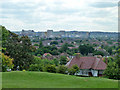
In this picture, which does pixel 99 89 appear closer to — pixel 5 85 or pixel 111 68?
pixel 5 85

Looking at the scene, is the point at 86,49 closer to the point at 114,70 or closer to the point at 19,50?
the point at 19,50

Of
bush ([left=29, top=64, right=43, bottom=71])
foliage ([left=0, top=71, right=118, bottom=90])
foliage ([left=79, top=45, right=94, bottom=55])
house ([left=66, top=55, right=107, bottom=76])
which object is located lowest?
foliage ([left=79, top=45, right=94, bottom=55])

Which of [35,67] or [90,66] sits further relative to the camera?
[90,66]

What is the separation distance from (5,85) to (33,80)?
2.60 m

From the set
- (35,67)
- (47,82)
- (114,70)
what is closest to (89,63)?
(35,67)

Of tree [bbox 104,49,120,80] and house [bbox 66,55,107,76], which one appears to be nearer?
tree [bbox 104,49,120,80]

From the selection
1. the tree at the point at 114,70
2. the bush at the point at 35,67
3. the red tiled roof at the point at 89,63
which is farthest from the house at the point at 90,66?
the tree at the point at 114,70

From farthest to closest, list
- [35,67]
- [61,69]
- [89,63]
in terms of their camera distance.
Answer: [89,63] → [35,67] → [61,69]

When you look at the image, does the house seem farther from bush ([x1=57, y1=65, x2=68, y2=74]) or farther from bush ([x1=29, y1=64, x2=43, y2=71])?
bush ([x1=57, y1=65, x2=68, y2=74])

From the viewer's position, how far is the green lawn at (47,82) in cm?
1357

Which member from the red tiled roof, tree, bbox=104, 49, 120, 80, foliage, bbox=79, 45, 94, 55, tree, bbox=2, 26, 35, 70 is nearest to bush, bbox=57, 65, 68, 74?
tree, bbox=104, 49, 120, 80

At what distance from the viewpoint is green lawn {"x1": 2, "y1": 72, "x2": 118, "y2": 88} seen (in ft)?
44.5

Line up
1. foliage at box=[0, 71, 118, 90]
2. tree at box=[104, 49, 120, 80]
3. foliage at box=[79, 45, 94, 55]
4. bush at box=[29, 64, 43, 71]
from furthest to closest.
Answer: foliage at box=[79, 45, 94, 55] < bush at box=[29, 64, 43, 71] < tree at box=[104, 49, 120, 80] < foliage at box=[0, 71, 118, 90]

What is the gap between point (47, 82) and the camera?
14.9 m
